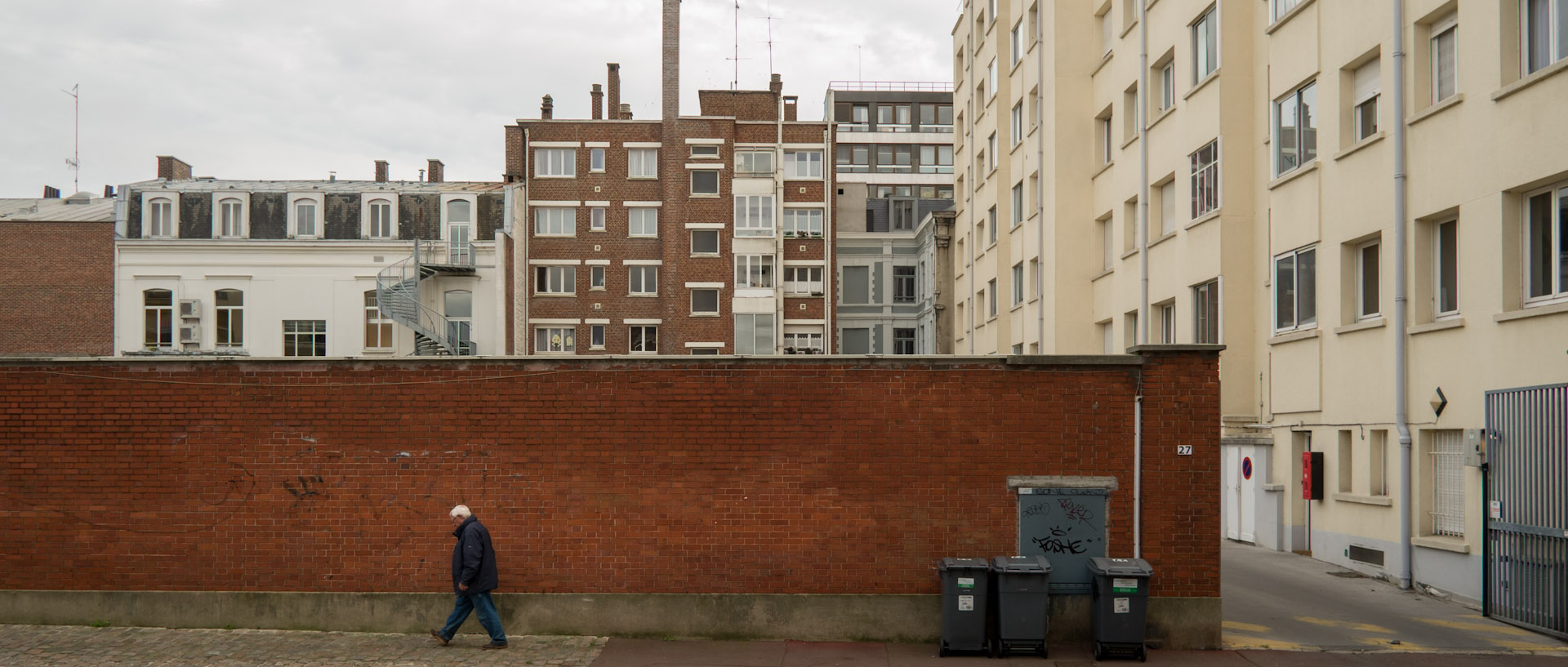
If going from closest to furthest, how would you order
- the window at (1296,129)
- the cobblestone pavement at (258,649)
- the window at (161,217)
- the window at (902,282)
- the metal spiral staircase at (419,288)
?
the cobblestone pavement at (258,649)
the window at (1296,129)
the metal spiral staircase at (419,288)
the window at (161,217)
the window at (902,282)

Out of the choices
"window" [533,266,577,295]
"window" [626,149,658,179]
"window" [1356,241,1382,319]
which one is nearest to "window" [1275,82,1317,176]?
"window" [1356,241,1382,319]

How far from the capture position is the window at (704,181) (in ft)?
175

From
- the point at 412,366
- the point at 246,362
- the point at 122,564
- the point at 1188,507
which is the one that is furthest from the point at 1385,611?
the point at 122,564

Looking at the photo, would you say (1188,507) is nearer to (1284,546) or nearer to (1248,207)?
(1284,546)

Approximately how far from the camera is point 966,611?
11898 mm

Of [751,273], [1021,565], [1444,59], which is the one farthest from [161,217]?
[1444,59]

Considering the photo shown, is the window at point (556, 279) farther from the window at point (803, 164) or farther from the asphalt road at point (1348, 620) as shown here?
the asphalt road at point (1348, 620)

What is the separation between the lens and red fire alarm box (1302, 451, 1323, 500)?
19625mm

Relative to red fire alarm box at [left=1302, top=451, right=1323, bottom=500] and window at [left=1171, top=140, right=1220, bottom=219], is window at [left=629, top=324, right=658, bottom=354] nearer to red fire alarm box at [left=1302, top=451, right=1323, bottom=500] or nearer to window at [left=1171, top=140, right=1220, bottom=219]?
window at [left=1171, top=140, right=1220, bottom=219]

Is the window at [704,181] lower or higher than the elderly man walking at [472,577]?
higher

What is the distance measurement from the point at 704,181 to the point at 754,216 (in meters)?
2.82

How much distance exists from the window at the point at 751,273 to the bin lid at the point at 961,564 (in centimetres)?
4142

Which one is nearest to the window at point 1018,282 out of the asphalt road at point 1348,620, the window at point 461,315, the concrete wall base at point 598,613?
the asphalt road at point 1348,620

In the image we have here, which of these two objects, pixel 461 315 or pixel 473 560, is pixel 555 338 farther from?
pixel 473 560
